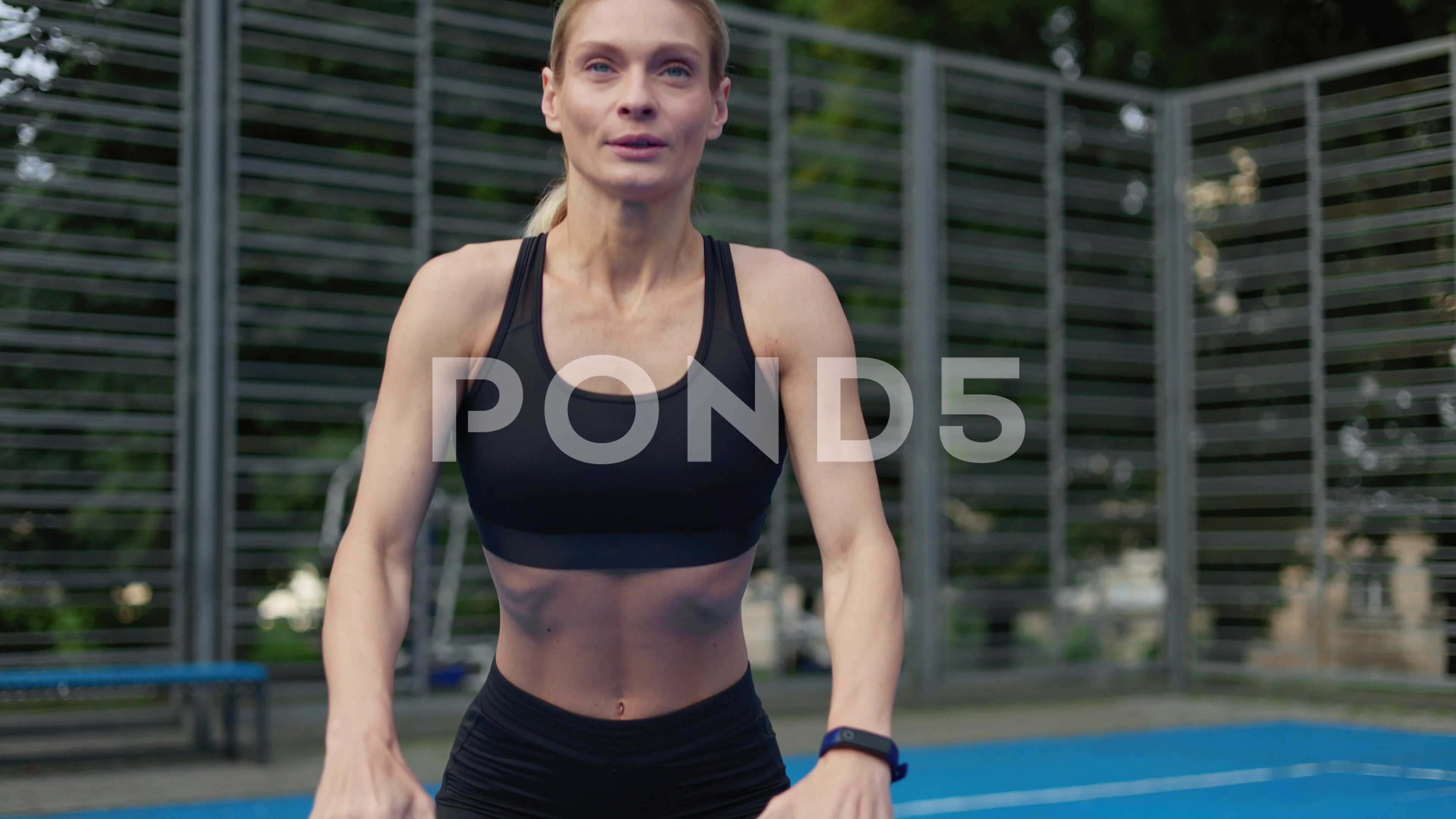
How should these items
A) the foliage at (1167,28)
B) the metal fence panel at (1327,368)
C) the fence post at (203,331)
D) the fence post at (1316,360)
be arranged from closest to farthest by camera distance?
the fence post at (203,331), the metal fence panel at (1327,368), the fence post at (1316,360), the foliage at (1167,28)

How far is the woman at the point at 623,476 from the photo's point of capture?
182cm

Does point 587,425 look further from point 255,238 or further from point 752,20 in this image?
point 752,20

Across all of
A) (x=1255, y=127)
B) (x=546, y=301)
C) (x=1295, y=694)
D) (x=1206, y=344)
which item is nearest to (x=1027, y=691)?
(x=1295, y=694)

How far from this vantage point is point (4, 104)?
7.57 meters

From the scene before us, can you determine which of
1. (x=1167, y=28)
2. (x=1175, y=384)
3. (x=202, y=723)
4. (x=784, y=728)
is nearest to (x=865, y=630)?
(x=202, y=723)

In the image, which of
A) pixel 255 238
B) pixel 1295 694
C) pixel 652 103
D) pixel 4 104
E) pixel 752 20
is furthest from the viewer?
pixel 1295 694

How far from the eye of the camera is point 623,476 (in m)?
1.85

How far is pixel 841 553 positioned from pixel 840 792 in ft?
1.12

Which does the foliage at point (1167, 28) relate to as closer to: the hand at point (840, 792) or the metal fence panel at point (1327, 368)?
the metal fence panel at point (1327, 368)

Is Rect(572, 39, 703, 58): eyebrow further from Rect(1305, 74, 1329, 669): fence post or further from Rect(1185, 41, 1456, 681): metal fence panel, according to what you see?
Rect(1305, 74, 1329, 669): fence post

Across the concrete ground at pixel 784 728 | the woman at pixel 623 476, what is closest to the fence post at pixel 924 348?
the concrete ground at pixel 784 728

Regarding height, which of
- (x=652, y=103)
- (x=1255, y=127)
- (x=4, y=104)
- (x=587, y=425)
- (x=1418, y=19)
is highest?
(x=1418, y=19)

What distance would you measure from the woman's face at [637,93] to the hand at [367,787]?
72 cm

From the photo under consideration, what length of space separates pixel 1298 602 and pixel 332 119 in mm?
7706
